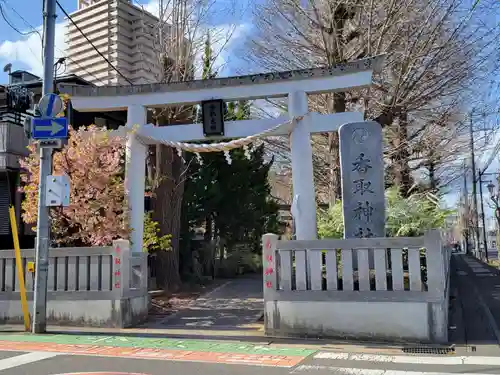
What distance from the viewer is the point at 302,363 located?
7039 mm

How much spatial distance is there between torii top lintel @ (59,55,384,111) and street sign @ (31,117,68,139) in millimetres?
2801

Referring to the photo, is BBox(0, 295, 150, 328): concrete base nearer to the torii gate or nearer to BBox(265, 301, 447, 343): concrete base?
the torii gate

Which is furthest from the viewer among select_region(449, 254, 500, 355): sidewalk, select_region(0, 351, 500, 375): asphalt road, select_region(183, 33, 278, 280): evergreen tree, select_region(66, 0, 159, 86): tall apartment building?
select_region(183, 33, 278, 280): evergreen tree

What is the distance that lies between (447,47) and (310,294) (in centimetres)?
998

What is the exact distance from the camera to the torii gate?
37.3ft

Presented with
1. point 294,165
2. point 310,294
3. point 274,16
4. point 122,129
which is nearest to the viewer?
point 310,294

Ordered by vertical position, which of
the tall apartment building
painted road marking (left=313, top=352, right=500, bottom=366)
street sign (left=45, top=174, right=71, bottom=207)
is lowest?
painted road marking (left=313, top=352, right=500, bottom=366)

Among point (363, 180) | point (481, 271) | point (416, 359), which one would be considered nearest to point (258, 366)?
point (416, 359)

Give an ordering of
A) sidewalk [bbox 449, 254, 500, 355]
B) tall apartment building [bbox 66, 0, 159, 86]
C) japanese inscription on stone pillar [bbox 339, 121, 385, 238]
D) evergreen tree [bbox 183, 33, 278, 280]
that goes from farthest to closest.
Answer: evergreen tree [bbox 183, 33, 278, 280], tall apartment building [bbox 66, 0, 159, 86], japanese inscription on stone pillar [bbox 339, 121, 385, 238], sidewalk [bbox 449, 254, 500, 355]

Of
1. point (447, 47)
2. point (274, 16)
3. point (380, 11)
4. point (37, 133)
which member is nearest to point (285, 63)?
point (274, 16)

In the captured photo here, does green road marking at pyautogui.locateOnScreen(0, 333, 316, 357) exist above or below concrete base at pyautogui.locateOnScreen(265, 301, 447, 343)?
below

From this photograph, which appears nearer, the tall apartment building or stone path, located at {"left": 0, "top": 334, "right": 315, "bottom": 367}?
stone path, located at {"left": 0, "top": 334, "right": 315, "bottom": 367}

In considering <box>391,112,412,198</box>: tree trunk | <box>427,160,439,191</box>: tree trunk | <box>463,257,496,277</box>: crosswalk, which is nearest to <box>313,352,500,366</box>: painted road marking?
<box>391,112,412,198</box>: tree trunk

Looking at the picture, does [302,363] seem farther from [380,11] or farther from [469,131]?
[469,131]
